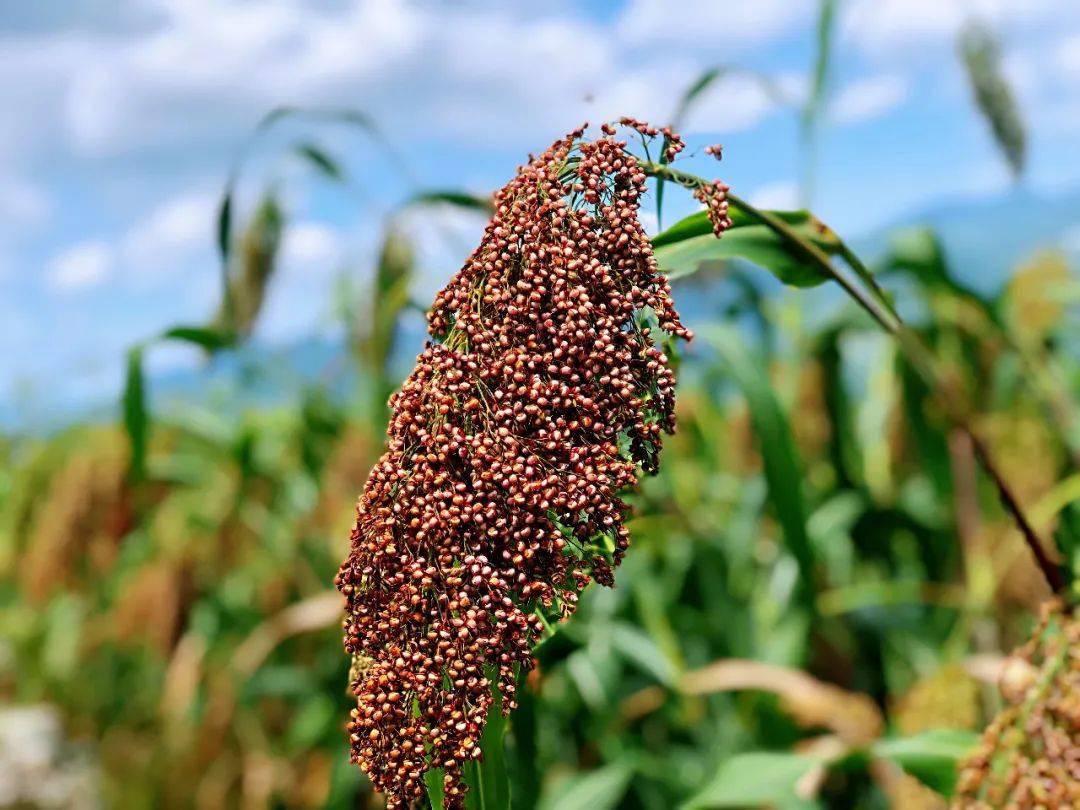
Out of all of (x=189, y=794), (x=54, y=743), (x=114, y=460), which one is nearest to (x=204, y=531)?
(x=114, y=460)

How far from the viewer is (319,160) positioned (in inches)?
75.8

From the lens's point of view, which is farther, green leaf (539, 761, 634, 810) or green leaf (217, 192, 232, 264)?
green leaf (539, 761, 634, 810)

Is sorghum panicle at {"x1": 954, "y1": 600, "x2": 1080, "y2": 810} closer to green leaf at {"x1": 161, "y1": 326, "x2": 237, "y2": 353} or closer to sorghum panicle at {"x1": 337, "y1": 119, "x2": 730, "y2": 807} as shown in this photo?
sorghum panicle at {"x1": 337, "y1": 119, "x2": 730, "y2": 807}

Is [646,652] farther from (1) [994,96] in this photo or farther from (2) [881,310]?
(1) [994,96]

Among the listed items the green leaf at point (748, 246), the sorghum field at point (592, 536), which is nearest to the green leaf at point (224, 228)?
the sorghum field at point (592, 536)

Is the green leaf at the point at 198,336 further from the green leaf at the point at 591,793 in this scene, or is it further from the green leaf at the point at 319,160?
the green leaf at the point at 591,793

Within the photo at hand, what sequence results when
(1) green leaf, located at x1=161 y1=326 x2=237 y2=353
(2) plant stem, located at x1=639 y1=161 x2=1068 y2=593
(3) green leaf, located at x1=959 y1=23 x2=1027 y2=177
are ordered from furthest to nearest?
1. (3) green leaf, located at x1=959 y1=23 x2=1027 y2=177
2. (1) green leaf, located at x1=161 y1=326 x2=237 y2=353
3. (2) plant stem, located at x1=639 y1=161 x2=1068 y2=593

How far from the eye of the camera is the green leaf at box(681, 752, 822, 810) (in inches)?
55.5

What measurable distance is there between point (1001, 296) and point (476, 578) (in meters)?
2.35

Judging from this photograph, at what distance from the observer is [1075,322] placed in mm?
3295

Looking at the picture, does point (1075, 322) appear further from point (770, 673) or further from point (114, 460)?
point (114, 460)

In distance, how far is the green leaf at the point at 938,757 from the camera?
1.31 metres

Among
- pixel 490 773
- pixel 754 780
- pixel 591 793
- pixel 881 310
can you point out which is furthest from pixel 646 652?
pixel 490 773

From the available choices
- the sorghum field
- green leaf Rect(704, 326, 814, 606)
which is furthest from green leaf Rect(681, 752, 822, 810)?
green leaf Rect(704, 326, 814, 606)
